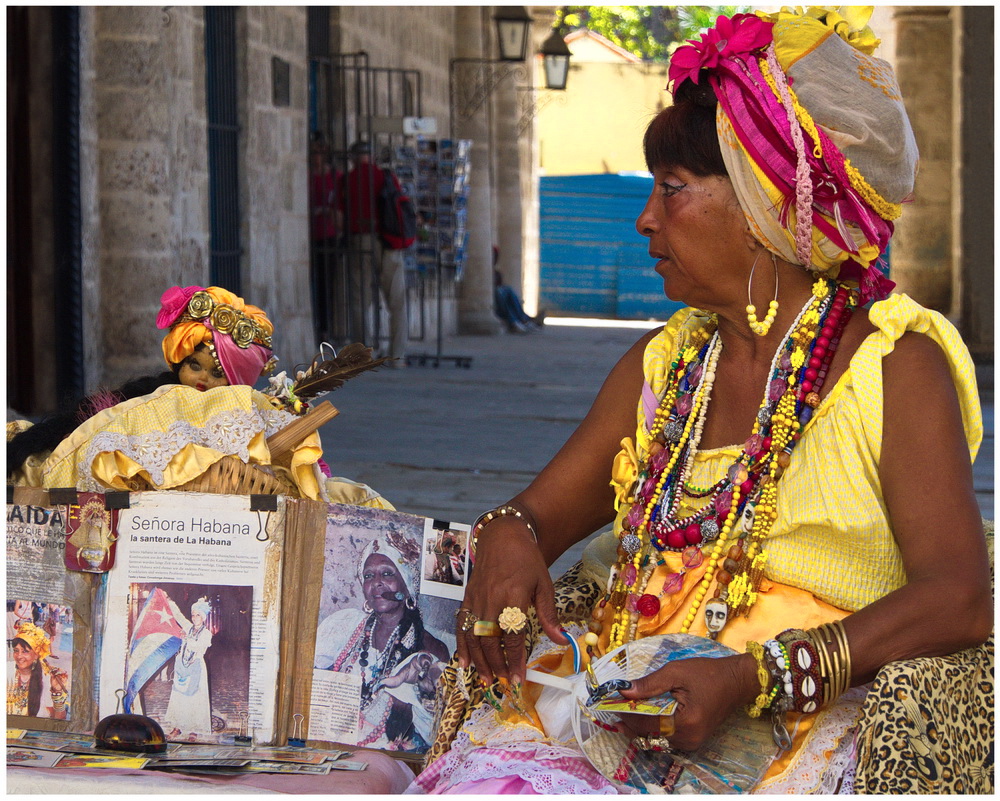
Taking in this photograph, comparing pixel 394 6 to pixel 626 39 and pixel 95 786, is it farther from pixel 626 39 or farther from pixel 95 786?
pixel 626 39

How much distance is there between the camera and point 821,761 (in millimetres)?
1951

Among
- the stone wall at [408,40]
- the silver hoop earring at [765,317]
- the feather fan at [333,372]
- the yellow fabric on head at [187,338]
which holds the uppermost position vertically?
the stone wall at [408,40]

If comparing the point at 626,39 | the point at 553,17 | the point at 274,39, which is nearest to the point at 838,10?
the point at 274,39

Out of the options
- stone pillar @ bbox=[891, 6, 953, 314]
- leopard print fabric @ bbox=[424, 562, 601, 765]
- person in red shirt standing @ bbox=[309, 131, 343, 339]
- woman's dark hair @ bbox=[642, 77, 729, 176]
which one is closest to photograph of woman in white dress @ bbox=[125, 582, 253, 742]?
leopard print fabric @ bbox=[424, 562, 601, 765]

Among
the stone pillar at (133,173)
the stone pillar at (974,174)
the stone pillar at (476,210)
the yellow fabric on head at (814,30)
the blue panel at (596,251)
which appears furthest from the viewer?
the blue panel at (596,251)

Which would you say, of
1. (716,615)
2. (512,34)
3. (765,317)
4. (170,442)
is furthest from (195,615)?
(512,34)

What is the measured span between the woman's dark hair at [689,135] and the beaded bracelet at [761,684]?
823 millimetres

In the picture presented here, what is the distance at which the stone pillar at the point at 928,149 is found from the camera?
1269 cm

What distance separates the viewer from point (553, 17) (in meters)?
21.2

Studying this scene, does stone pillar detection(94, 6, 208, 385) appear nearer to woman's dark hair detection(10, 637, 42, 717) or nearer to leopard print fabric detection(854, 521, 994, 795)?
woman's dark hair detection(10, 637, 42, 717)

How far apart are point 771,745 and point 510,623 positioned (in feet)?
1.54

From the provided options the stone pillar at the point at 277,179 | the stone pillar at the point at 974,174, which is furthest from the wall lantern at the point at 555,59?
the stone pillar at the point at 277,179

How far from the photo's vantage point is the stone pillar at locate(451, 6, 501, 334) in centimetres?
1672

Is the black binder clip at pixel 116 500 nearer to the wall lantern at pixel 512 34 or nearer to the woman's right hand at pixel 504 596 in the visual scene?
the woman's right hand at pixel 504 596
